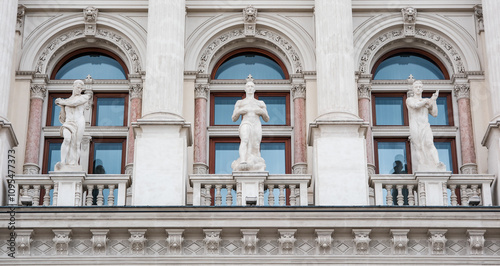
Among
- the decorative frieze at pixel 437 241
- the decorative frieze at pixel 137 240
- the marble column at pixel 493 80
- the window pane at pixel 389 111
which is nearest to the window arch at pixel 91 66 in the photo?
the window pane at pixel 389 111

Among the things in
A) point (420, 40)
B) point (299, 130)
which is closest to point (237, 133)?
point (299, 130)

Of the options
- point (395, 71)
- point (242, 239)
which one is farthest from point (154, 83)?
point (395, 71)

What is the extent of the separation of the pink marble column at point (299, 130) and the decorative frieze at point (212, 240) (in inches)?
165

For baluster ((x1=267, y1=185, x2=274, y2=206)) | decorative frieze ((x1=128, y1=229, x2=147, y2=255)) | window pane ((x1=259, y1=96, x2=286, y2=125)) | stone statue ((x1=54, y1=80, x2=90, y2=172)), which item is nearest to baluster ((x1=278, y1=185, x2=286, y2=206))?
baluster ((x1=267, y1=185, x2=274, y2=206))

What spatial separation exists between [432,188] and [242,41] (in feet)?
21.6

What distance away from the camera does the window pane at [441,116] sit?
26.9 m

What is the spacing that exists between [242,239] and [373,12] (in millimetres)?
7925

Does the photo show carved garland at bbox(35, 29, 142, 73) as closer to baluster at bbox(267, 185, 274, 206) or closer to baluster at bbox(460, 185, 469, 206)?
baluster at bbox(267, 185, 274, 206)

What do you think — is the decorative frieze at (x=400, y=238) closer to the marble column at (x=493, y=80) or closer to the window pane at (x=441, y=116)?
the marble column at (x=493, y=80)

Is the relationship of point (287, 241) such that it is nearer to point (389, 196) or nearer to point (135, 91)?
point (389, 196)

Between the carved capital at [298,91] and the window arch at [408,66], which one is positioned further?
the window arch at [408,66]

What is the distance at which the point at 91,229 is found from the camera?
22047 mm

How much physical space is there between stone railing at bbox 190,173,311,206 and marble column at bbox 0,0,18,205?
3868mm

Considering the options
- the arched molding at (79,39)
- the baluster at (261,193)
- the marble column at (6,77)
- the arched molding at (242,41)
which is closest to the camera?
the baluster at (261,193)
